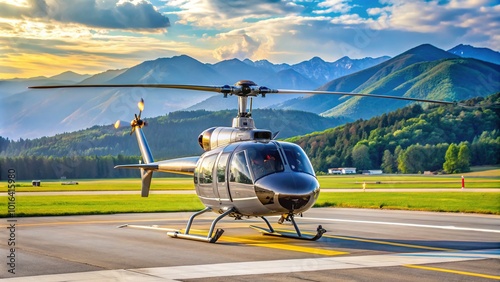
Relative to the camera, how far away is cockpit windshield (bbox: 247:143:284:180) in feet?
52.0

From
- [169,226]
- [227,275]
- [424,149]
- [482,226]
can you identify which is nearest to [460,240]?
[482,226]

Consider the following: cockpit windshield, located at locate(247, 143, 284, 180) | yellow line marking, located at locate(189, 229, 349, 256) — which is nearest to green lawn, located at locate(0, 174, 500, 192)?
yellow line marking, located at locate(189, 229, 349, 256)

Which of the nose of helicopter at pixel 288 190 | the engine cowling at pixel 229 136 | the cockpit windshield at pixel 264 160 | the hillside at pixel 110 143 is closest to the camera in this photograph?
the nose of helicopter at pixel 288 190

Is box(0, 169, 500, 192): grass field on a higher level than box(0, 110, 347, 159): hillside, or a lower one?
lower

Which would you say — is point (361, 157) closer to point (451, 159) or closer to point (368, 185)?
point (451, 159)

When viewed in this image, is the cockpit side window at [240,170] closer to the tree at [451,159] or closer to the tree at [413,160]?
the tree at [451,159]

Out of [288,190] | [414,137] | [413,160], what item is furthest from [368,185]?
[288,190]

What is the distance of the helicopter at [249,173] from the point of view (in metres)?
15.5

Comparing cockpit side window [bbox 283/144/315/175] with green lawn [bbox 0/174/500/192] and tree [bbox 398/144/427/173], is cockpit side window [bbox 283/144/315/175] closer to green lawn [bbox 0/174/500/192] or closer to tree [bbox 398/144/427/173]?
green lawn [bbox 0/174/500/192]

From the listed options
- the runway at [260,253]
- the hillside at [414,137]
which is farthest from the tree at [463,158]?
the runway at [260,253]

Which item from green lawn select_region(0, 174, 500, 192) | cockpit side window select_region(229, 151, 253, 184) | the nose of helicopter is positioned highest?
cockpit side window select_region(229, 151, 253, 184)

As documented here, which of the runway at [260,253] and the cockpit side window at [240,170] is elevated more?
the cockpit side window at [240,170]

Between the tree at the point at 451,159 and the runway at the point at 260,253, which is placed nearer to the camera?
the runway at the point at 260,253

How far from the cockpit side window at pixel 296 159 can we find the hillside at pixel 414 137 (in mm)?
81129
